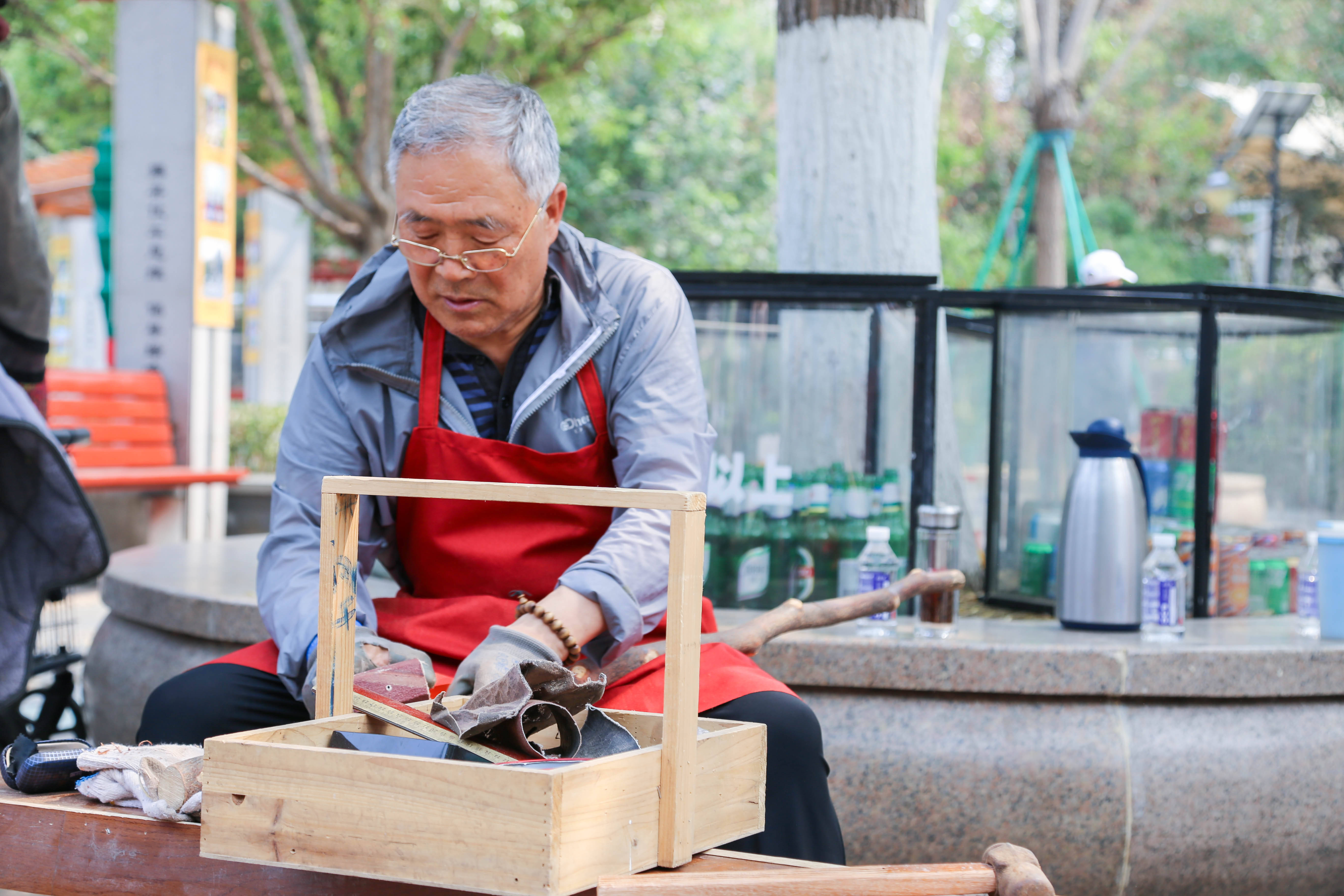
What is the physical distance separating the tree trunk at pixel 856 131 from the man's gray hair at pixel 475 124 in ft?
7.71

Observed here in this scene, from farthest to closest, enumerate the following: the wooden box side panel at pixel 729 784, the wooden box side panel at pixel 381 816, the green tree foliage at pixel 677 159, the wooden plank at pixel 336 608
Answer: the green tree foliage at pixel 677 159
the wooden plank at pixel 336 608
the wooden box side panel at pixel 729 784
the wooden box side panel at pixel 381 816

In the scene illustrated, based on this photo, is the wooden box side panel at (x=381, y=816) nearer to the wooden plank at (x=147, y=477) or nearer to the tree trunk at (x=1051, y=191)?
the wooden plank at (x=147, y=477)

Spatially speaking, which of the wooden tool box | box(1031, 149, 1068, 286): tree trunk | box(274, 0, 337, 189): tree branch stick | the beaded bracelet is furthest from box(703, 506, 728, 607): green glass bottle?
box(274, 0, 337, 189): tree branch stick

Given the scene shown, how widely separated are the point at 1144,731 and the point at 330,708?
1.95 meters

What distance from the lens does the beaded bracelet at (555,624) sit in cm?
187

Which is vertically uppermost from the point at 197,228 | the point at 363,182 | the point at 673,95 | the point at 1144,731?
the point at 673,95

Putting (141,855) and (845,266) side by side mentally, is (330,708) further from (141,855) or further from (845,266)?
(845,266)

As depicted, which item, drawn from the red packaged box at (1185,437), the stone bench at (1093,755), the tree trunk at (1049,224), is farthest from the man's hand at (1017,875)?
the tree trunk at (1049,224)

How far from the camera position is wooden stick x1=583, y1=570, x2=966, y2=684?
6.73 feet

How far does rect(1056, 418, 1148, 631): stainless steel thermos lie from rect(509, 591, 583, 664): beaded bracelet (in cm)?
182

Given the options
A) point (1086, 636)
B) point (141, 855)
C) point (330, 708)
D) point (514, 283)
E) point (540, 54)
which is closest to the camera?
point (141, 855)

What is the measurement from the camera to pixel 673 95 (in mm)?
17422

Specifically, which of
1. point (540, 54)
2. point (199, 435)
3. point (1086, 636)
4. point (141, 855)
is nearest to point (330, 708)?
point (141, 855)

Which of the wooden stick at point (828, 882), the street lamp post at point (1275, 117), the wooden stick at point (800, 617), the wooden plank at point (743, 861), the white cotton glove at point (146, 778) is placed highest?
the street lamp post at point (1275, 117)
